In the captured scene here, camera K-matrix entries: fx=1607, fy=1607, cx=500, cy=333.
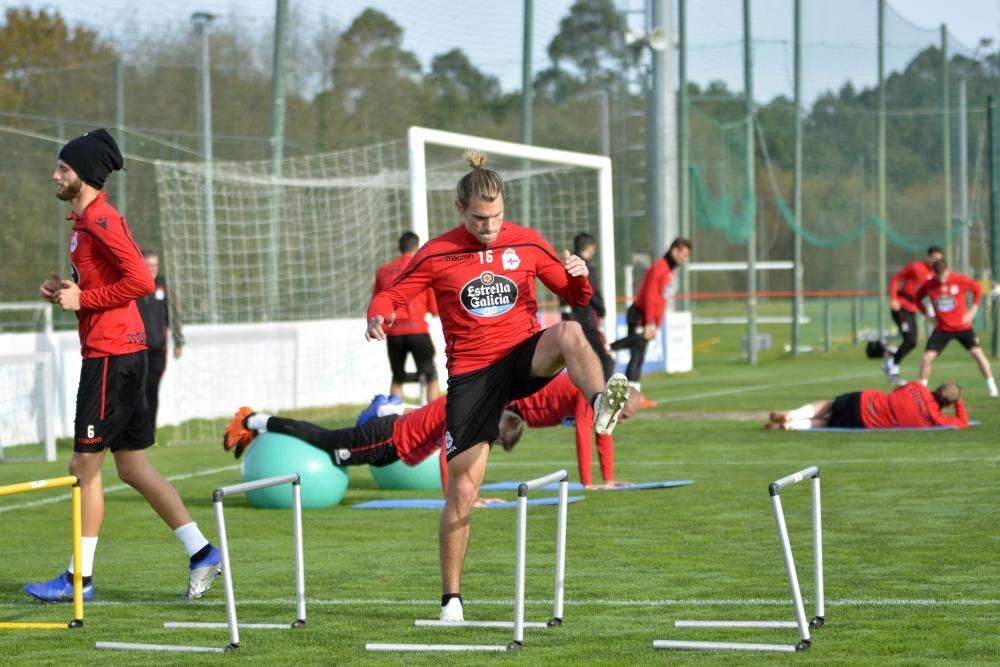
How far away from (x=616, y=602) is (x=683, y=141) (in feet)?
89.5

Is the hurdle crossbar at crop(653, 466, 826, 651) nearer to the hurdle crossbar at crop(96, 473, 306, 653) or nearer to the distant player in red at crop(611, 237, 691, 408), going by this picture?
the hurdle crossbar at crop(96, 473, 306, 653)

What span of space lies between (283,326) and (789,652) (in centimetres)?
1636

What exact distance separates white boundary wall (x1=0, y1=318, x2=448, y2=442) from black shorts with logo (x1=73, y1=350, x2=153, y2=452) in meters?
9.98

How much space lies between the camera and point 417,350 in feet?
60.0

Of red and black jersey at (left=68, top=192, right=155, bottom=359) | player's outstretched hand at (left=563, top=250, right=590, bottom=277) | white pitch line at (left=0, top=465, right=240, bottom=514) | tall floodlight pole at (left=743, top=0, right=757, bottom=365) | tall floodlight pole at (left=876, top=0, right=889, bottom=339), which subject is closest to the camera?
player's outstretched hand at (left=563, top=250, right=590, bottom=277)

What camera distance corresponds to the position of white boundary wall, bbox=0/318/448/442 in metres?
18.8

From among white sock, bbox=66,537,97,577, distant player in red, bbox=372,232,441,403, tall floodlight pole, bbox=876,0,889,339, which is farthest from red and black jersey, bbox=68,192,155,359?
tall floodlight pole, bbox=876,0,889,339

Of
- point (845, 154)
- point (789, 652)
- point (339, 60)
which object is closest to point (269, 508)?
point (789, 652)

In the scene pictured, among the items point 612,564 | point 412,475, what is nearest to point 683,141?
point 412,475

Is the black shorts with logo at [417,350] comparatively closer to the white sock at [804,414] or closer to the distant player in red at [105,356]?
the white sock at [804,414]

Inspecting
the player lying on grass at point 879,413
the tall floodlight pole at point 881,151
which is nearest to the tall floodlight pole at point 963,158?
the tall floodlight pole at point 881,151

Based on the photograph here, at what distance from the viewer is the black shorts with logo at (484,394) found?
725 cm

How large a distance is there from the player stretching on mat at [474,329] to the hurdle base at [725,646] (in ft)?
3.44

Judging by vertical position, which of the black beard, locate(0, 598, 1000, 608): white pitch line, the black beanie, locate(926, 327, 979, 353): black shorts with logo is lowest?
locate(0, 598, 1000, 608): white pitch line
